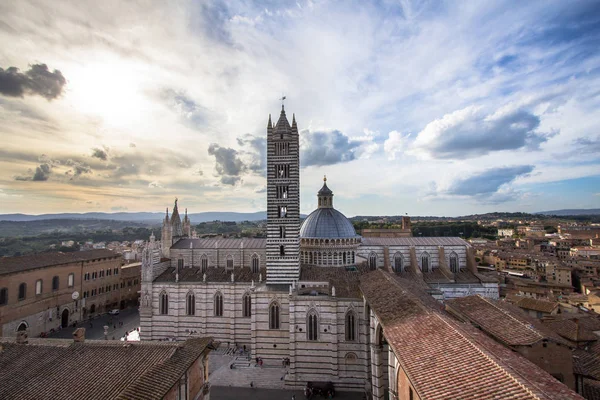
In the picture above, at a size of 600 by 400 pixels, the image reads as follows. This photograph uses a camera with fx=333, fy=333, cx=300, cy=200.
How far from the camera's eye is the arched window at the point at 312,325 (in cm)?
2855

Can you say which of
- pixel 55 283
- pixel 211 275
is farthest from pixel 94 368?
pixel 55 283

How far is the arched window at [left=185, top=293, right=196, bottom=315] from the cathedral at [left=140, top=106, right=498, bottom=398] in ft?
0.36

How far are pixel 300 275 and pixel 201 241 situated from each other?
1597cm

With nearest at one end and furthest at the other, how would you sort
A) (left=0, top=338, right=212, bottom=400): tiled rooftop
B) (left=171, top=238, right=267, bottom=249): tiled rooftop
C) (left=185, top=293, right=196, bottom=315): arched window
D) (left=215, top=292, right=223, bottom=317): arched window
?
(left=0, top=338, right=212, bottom=400): tiled rooftop < (left=215, top=292, right=223, bottom=317): arched window < (left=185, top=293, right=196, bottom=315): arched window < (left=171, top=238, right=267, bottom=249): tiled rooftop

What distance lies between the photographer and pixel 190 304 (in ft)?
121

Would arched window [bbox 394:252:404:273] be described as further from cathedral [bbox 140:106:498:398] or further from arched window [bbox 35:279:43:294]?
arched window [bbox 35:279:43:294]

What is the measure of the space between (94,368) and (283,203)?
70.0 ft

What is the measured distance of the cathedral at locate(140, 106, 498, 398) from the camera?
2814cm

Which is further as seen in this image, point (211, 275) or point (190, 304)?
point (211, 275)

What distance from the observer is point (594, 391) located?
16609 millimetres

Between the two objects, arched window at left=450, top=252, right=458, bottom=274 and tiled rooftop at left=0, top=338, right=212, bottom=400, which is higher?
arched window at left=450, top=252, right=458, bottom=274

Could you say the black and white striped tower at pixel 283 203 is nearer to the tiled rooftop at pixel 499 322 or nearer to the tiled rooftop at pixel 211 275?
the tiled rooftop at pixel 211 275

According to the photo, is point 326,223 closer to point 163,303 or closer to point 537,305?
point 163,303

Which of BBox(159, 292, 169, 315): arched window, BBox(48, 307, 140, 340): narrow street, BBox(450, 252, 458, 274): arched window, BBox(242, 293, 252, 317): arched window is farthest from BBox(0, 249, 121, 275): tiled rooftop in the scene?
BBox(450, 252, 458, 274): arched window
